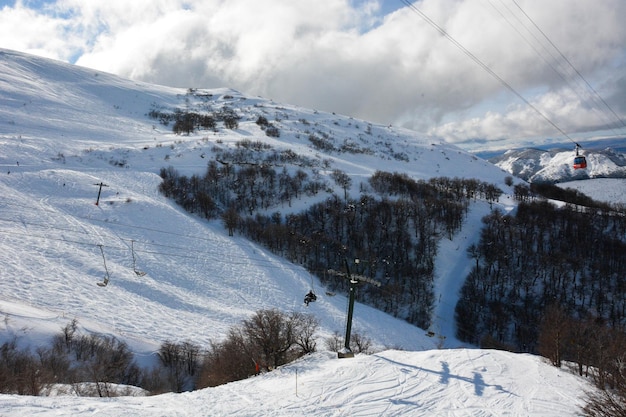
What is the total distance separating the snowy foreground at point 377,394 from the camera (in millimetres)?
13133

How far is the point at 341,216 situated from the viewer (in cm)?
8050

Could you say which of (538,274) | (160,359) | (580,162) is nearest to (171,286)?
(160,359)

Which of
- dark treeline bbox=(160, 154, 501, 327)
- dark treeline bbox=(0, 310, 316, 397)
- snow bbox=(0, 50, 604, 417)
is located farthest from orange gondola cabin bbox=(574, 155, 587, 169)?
dark treeline bbox=(160, 154, 501, 327)

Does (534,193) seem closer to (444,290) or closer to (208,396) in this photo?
(444,290)

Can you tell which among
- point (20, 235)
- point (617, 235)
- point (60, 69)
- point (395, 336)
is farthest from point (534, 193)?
point (60, 69)

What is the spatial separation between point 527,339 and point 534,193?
62177mm

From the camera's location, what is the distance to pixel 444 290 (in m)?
68.7

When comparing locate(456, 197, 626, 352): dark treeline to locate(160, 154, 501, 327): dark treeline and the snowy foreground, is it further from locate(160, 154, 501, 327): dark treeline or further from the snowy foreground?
the snowy foreground

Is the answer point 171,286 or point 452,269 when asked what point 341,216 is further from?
point 171,286

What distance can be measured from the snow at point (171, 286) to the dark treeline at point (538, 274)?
13.5ft

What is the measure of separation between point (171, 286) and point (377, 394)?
1298 inches

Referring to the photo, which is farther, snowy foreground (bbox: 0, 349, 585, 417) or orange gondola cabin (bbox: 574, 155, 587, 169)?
orange gondola cabin (bbox: 574, 155, 587, 169)

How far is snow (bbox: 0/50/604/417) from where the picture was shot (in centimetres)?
1490

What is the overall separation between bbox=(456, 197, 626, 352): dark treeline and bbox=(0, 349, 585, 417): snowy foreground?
150 ft
